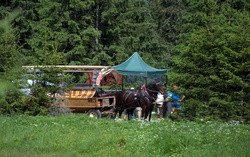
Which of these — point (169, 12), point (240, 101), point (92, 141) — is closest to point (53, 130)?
point (92, 141)

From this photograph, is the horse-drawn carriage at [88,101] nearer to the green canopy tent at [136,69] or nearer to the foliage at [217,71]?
the green canopy tent at [136,69]

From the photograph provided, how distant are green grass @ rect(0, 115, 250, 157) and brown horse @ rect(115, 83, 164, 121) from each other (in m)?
7.83

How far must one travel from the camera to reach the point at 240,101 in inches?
730

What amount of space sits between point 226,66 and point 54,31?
23313mm

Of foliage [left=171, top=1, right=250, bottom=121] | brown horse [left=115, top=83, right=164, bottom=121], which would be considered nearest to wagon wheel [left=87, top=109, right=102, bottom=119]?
brown horse [left=115, top=83, right=164, bottom=121]

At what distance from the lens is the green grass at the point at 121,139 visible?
11.9 metres

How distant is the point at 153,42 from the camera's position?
44469mm

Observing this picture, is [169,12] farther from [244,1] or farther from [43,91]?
[43,91]

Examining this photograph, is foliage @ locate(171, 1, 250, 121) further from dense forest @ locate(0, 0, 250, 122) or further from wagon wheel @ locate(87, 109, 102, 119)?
wagon wheel @ locate(87, 109, 102, 119)

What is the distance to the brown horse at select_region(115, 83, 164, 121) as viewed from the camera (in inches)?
935

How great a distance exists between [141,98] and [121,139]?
35.0 ft

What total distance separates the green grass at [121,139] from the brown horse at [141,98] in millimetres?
7827

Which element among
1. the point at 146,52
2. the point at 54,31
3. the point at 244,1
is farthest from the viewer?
the point at 146,52

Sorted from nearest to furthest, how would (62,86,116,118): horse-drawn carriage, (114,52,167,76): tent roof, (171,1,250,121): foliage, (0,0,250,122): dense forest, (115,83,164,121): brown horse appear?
(171,1,250,121): foliage → (0,0,250,122): dense forest → (62,86,116,118): horse-drawn carriage → (115,83,164,121): brown horse → (114,52,167,76): tent roof
